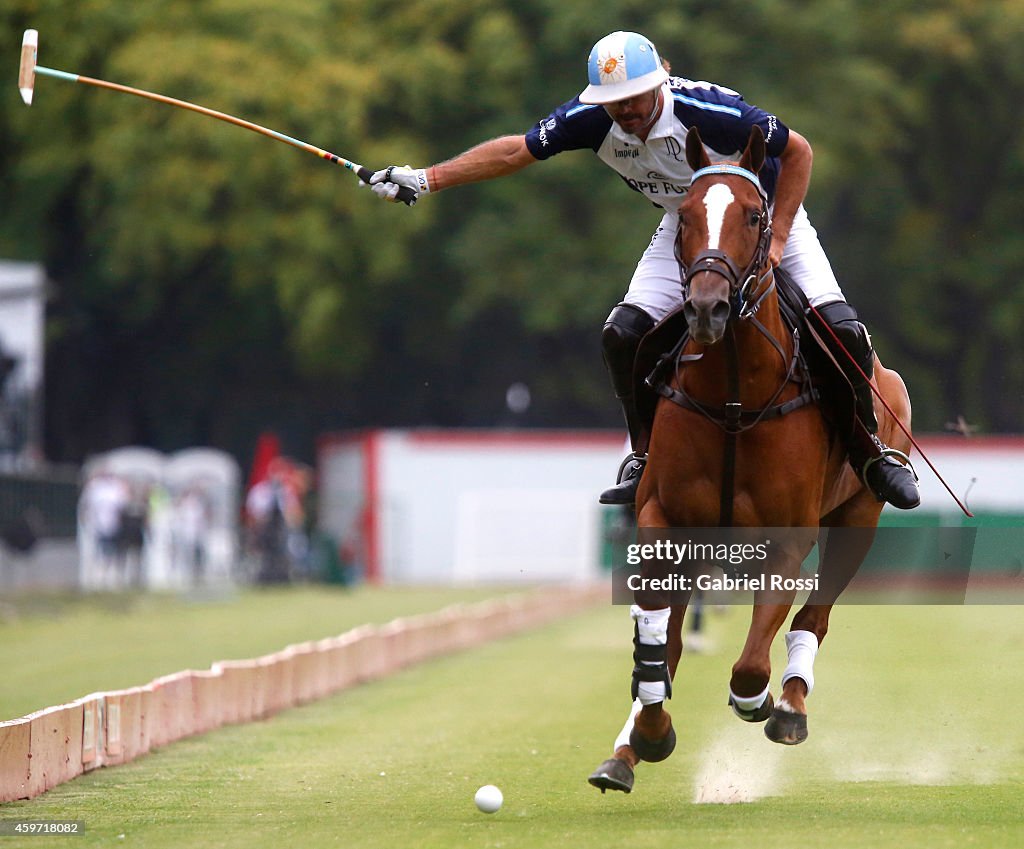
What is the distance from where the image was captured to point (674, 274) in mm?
8344

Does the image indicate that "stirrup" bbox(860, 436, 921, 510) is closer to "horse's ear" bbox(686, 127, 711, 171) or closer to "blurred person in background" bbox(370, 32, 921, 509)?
"blurred person in background" bbox(370, 32, 921, 509)

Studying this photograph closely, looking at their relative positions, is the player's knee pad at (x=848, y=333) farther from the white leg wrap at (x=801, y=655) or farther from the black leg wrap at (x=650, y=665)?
the black leg wrap at (x=650, y=665)

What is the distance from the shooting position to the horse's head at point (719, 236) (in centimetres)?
679

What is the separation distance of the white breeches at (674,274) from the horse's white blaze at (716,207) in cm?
110

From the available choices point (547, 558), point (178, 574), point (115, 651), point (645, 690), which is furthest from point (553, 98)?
point (645, 690)

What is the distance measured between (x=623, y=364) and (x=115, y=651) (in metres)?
10.5

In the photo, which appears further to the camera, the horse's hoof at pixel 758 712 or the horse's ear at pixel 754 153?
the horse's hoof at pixel 758 712

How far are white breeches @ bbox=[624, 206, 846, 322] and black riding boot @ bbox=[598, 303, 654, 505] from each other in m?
0.07

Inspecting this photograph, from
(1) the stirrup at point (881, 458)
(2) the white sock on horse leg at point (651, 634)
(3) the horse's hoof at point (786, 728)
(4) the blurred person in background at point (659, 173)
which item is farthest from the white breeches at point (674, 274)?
(3) the horse's hoof at point (786, 728)

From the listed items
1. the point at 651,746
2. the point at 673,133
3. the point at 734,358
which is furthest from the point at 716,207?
the point at 651,746

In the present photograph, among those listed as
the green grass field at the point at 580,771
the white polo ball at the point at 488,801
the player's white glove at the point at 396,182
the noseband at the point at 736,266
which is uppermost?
the player's white glove at the point at 396,182

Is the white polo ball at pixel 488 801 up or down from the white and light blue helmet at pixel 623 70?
down

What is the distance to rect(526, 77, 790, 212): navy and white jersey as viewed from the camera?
25.6 ft

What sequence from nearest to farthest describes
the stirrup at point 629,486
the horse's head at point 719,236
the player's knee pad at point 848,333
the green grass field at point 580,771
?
the horse's head at point 719,236, the green grass field at point 580,771, the player's knee pad at point 848,333, the stirrup at point 629,486
